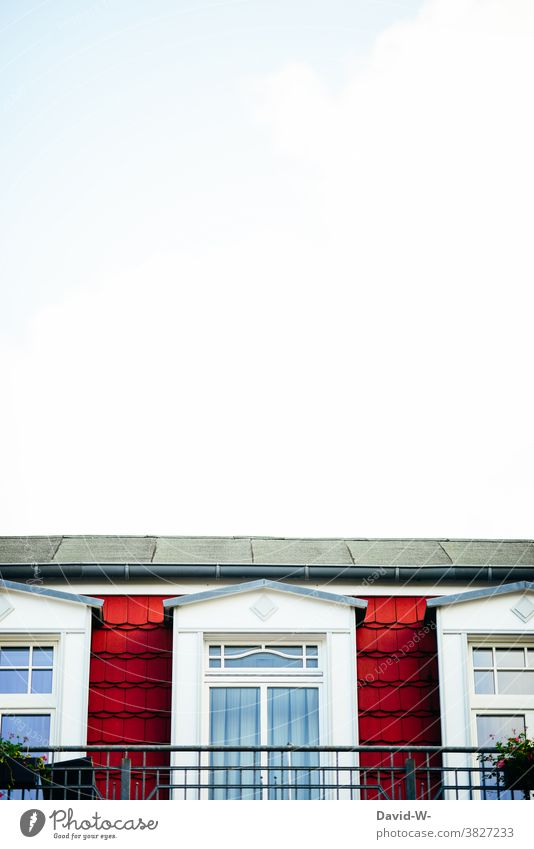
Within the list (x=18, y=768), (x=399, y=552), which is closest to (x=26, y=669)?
(x=18, y=768)

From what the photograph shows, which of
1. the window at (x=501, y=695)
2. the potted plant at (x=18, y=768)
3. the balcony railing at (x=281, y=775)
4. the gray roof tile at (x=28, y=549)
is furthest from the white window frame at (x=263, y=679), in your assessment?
the gray roof tile at (x=28, y=549)

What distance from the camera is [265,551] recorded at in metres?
9.28

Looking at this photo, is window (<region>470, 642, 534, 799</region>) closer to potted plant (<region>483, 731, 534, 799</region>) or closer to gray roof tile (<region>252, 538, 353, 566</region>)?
potted plant (<region>483, 731, 534, 799</region>)

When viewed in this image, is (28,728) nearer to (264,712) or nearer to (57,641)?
(57,641)

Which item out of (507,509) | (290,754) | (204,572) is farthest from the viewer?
(507,509)

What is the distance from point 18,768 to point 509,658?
2.94 meters

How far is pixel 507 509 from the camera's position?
381 inches

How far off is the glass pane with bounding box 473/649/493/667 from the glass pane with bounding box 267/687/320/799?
0.97m

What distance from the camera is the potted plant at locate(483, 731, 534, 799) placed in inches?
299

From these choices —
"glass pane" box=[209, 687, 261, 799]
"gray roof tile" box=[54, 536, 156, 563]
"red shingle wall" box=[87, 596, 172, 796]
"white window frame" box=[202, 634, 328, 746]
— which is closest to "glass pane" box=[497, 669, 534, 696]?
"white window frame" box=[202, 634, 328, 746]
